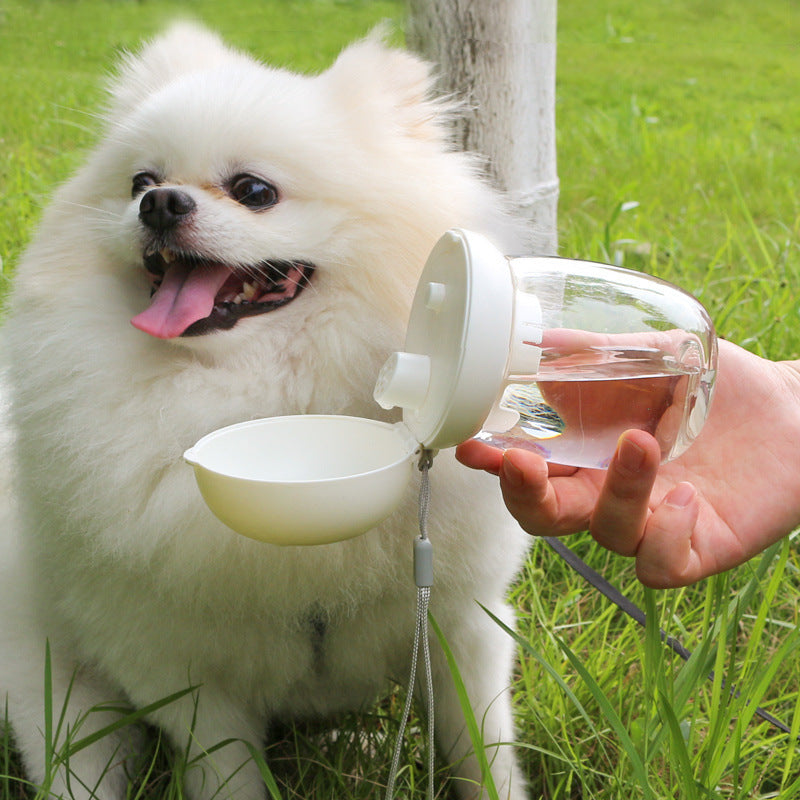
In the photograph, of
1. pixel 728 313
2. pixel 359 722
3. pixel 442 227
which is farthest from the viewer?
pixel 728 313

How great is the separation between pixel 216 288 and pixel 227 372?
0.14 m

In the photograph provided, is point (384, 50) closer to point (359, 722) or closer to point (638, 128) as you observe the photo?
point (359, 722)

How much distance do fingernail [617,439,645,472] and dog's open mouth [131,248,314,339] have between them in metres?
0.62

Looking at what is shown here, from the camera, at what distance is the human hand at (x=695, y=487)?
3.95 feet

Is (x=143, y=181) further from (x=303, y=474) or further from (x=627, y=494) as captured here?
(x=627, y=494)

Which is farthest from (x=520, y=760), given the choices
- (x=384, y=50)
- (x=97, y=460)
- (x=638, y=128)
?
(x=638, y=128)

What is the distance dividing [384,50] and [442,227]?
39 centimetres

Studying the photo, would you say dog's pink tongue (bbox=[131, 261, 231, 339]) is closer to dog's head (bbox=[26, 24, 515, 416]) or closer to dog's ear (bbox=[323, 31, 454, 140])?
dog's head (bbox=[26, 24, 515, 416])

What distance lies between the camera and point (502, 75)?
2.29 m

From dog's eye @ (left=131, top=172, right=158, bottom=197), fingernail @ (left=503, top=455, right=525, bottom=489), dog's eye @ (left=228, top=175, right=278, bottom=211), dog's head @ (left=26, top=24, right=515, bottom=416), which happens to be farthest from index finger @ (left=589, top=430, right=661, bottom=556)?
dog's eye @ (left=131, top=172, right=158, bottom=197)

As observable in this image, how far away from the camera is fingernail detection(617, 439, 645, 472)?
43.8 inches

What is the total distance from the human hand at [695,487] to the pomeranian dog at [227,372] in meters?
0.18

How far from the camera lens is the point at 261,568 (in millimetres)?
1396

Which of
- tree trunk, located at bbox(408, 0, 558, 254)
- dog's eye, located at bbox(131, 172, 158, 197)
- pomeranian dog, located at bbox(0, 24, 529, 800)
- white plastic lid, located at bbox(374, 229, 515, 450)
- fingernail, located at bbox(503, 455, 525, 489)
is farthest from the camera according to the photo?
tree trunk, located at bbox(408, 0, 558, 254)
